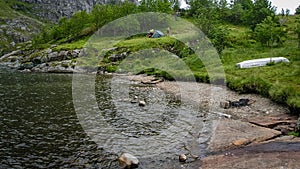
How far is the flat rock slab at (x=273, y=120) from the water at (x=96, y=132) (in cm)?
516

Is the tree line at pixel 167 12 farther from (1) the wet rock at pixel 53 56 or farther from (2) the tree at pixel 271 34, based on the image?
(1) the wet rock at pixel 53 56

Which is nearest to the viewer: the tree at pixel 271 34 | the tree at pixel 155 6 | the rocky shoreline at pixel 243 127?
the rocky shoreline at pixel 243 127

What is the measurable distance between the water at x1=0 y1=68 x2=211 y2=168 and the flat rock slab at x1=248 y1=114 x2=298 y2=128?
16.9 feet

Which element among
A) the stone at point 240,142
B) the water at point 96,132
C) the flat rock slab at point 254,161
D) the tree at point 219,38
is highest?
the tree at point 219,38

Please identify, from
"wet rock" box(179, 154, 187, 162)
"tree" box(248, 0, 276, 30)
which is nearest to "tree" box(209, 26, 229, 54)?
"tree" box(248, 0, 276, 30)

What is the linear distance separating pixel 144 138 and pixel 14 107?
1939 centimetres

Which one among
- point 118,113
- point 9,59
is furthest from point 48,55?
point 118,113

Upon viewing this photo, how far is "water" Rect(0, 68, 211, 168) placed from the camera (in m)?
18.5

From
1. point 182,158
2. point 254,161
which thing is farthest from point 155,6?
point 254,161

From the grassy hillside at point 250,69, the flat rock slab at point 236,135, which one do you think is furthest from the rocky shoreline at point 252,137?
the grassy hillside at point 250,69

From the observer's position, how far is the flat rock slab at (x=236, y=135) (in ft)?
69.7

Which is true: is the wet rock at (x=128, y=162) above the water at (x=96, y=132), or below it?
above

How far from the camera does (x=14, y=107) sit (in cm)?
3353

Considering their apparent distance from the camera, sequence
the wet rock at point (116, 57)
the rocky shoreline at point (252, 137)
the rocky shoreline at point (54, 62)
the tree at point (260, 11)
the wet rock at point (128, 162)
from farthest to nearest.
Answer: the tree at point (260, 11) < the wet rock at point (116, 57) < the rocky shoreline at point (54, 62) < the wet rock at point (128, 162) < the rocky shoreline at point (252, 137)
